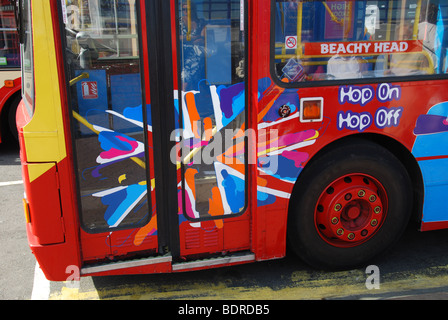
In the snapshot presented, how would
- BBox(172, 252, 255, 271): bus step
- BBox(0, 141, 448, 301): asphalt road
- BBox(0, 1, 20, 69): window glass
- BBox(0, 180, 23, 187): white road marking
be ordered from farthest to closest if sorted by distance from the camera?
BBox(0, 1, 20, 69): window glass, BBox(0, 180, 23, 187): white road marking, BBox(0, 141, 448, 301): asphalt road, BBox(172, 252, 255, 271): bus step

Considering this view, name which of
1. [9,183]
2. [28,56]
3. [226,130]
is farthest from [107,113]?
[9,183]

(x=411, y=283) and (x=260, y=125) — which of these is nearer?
(x=260, y=125)

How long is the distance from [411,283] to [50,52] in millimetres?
3069

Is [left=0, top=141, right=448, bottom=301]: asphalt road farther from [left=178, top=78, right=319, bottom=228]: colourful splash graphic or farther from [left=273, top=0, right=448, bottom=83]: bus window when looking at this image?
[left=273, top=0, right=448, bottom=83]: bus window

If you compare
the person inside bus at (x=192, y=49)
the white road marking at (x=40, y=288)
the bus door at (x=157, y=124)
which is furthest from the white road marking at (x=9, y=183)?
the person inside bus at (x=192, y=49)

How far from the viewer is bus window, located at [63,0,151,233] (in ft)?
8.55

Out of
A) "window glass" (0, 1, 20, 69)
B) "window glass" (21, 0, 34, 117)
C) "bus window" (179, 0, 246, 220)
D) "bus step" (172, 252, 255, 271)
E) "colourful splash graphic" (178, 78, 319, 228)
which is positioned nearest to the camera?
"window glass" (21, 0, 34, 117)

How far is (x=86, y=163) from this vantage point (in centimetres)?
277

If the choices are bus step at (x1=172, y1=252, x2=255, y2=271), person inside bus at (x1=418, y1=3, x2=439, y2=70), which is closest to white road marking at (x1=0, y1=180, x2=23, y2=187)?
bus step at (x1=172, y1=252, x2=255, y2=271)

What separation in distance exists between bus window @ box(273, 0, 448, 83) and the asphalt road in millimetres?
1568

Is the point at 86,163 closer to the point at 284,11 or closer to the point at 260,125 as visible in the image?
the point at 260,125

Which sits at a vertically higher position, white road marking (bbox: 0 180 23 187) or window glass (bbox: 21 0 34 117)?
window glass (bbox: 21 0 34 117)

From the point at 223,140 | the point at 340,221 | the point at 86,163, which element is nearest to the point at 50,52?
the point at 86,163

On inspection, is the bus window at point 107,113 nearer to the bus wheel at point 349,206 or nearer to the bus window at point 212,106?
the bus window at point 212,106
